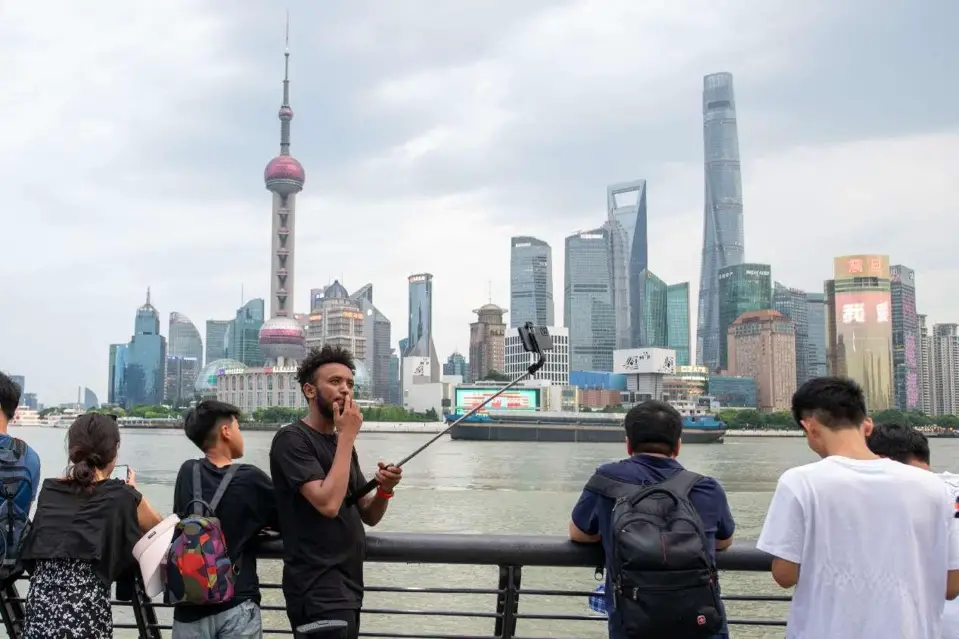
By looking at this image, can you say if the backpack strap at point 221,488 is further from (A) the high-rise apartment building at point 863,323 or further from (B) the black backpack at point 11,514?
(A) the high-rise apartment building at point 863,323

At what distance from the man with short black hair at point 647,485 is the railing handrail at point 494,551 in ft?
0.18

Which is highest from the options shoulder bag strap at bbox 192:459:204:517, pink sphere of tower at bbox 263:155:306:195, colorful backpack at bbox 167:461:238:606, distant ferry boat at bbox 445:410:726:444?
pink sphere of tower at bbox 263:155:306:195

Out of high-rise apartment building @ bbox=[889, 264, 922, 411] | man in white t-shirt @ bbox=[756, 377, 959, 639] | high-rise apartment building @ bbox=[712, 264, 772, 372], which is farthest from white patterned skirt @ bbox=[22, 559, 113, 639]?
high-rise apartment building @ bbox=[712, 264, 772, 372]

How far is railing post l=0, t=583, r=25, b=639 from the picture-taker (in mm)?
3418

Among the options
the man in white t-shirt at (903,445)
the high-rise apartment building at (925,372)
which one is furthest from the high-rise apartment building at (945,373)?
the man in white t-shirt at (903,445)

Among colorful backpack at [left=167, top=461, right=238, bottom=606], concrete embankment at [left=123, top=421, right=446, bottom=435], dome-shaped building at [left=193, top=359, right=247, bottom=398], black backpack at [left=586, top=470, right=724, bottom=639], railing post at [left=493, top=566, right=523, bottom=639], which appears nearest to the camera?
black backpack at [left=586, top=470, right=724, bottom=639]

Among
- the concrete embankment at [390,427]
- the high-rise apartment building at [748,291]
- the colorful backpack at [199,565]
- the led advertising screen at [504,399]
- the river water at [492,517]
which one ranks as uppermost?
the high-rise apartment building at [748,291]

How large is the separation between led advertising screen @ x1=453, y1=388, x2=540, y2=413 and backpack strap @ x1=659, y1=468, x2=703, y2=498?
91.3m

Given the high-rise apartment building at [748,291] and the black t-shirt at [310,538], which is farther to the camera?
the high-rise apartment building at [748,291]

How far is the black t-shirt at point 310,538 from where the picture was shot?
9.41ft

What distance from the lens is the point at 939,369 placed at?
175750 mm

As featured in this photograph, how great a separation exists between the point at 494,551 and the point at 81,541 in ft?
4.77

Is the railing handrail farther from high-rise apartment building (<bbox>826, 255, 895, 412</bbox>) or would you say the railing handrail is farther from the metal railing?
high-rise apartment building (<bbox>826, 255, 895, 412</bbox>)

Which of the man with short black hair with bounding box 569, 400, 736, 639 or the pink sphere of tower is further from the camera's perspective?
the pink sphere of tower
